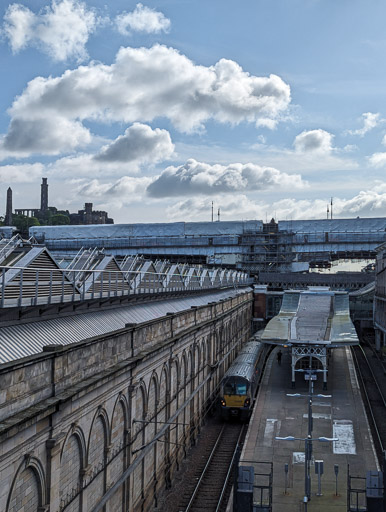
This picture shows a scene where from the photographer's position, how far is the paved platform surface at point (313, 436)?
85.1 ft

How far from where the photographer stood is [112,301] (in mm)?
26984

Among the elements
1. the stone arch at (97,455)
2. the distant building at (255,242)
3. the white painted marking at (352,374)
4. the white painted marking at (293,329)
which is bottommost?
the white painted marking at (352,374)

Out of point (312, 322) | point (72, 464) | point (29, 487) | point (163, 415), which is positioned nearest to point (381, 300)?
point (312, 322)

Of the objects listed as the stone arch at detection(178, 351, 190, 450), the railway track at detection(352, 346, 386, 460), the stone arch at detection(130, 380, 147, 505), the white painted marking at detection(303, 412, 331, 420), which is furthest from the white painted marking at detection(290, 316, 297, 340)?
the stone arch at detection(130, 380, 147, 505)

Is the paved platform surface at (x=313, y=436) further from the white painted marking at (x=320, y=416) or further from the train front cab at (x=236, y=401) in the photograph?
the train front cab at (x=236, y=401)

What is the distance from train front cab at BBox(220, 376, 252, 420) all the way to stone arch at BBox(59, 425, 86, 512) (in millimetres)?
23221

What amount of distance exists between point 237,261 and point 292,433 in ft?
239

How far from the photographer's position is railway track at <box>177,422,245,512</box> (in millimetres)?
25406

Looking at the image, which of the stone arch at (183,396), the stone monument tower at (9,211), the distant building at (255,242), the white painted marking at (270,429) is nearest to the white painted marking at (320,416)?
the white painted marking at (270,429)

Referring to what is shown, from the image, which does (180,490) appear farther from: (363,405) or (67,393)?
(363,405)

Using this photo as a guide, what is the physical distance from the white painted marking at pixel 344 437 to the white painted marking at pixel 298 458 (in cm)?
197

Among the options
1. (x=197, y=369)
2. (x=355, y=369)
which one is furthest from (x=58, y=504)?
(x=355, y=369)

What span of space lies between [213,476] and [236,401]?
1022 cm

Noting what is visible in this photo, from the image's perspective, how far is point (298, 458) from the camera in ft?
101
